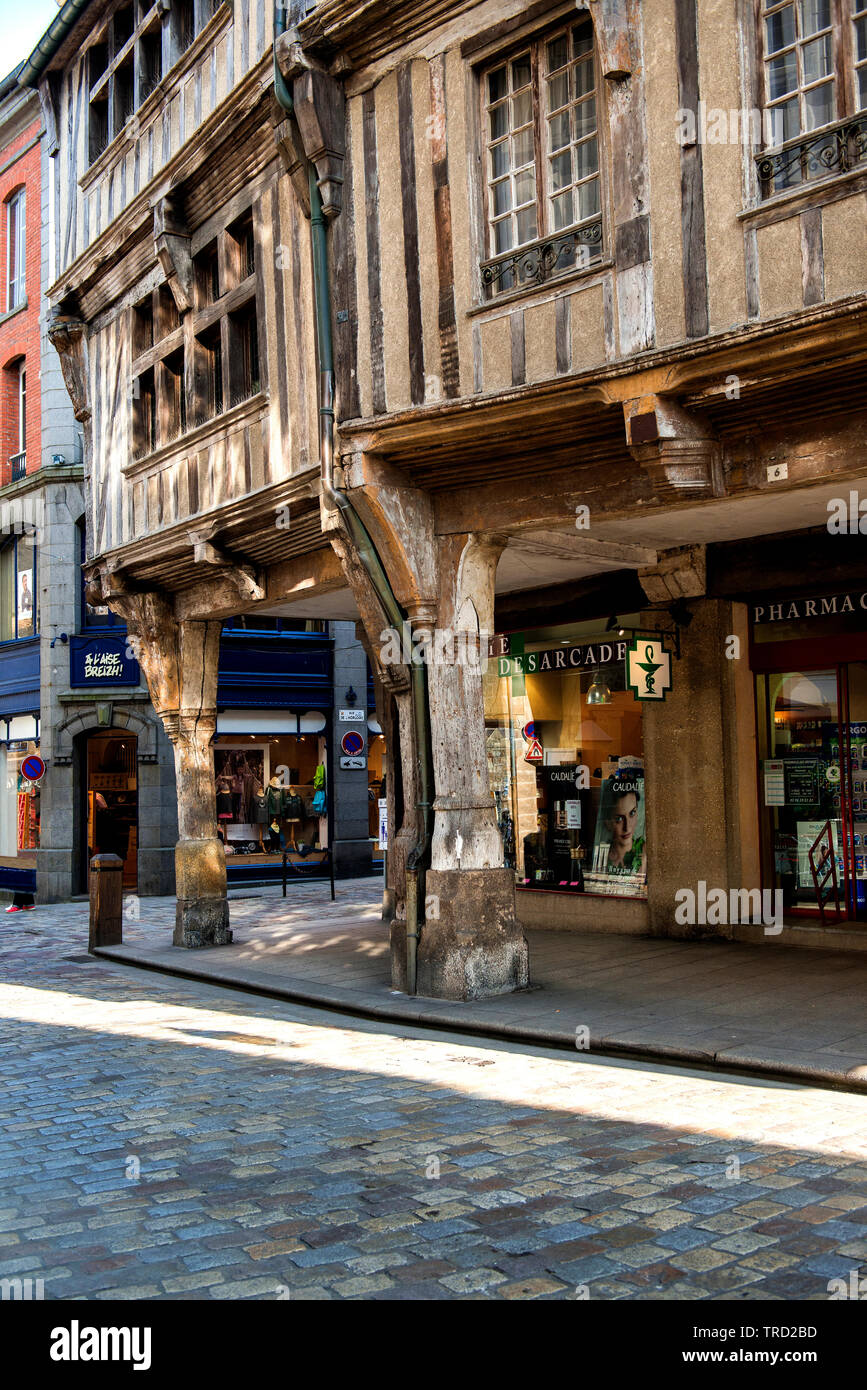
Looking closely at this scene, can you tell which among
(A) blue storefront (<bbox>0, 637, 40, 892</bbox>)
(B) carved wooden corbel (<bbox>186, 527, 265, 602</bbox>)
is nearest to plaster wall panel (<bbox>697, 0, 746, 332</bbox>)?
(B) carved wooden corbel (<bbox>186, 527, 265, 602</bbox>)

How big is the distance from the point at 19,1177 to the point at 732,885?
7664mm

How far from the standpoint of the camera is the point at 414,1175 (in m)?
5.14

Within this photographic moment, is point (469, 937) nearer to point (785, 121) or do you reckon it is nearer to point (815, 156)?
point (815, 156)

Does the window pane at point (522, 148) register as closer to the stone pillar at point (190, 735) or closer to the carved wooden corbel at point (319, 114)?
the carved wooden corbel at point (319, 114)

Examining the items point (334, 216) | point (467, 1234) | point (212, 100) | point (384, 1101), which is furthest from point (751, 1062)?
point (212, 100)

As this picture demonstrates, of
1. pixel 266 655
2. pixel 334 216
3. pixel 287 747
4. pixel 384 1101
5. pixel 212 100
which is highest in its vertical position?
pixel 212 100

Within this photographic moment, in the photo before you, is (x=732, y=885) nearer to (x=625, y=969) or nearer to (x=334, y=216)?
(x=625, y=969)

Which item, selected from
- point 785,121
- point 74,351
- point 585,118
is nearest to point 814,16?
point 785,121

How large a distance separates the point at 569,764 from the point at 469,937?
4.54 m

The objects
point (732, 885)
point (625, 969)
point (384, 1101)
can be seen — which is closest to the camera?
point (384, 1101)

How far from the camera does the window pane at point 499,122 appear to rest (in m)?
9.03

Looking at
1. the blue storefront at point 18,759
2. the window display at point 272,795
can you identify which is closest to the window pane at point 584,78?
the window display at point 272,795

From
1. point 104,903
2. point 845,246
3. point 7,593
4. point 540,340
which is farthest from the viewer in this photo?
point 7,593

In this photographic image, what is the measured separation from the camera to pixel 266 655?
2311 centimetres
